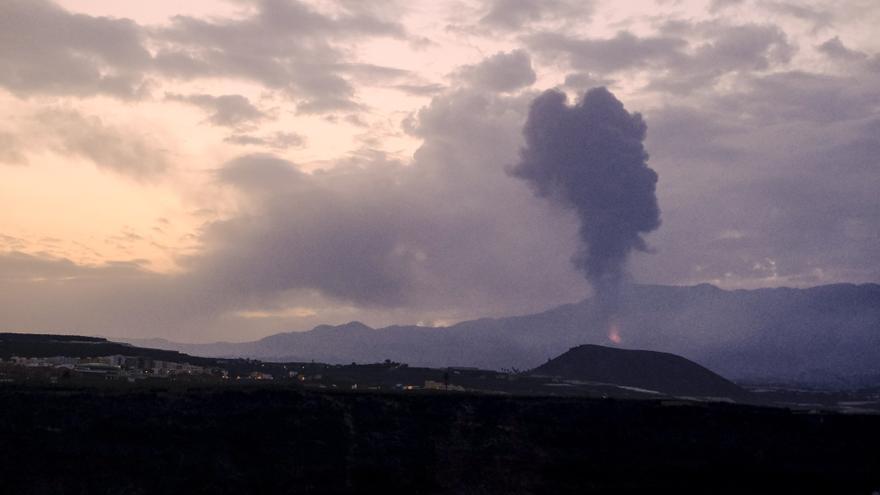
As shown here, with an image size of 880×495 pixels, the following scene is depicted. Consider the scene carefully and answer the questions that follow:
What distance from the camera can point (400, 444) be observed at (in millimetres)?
93750

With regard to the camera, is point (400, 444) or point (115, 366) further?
point (115, 366)

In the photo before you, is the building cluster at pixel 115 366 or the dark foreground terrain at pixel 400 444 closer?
the dark foreground terrain at pixel 400 444

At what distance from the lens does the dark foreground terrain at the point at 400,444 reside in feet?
270

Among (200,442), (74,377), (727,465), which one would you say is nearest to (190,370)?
(74,377)

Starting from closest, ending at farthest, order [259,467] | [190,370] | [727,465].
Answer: [259,467] < [727,465] < [190,370]

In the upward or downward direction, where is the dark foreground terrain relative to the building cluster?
downward

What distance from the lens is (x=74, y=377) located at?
11600 cm

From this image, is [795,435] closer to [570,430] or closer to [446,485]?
[570,430]

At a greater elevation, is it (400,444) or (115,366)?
(115,366)

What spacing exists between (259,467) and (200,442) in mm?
6960

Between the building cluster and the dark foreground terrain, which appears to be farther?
the building cluster

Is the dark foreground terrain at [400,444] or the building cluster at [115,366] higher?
the building cluster at [115,366]

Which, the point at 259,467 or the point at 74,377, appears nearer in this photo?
the point at 259,467

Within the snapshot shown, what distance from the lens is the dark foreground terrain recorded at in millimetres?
82438
